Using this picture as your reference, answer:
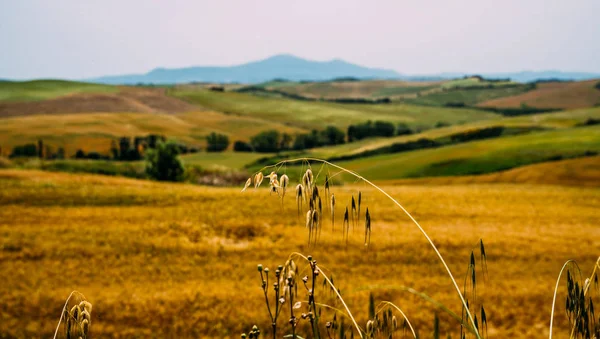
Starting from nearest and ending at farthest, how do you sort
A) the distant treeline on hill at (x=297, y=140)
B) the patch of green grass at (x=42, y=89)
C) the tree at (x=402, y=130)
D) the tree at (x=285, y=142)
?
the distant treeline on hill at (x=297, y=140), the tree at (x=285, y=142), the tree at (x=402, y=130), the patch of green grass at (x=42, y=89)

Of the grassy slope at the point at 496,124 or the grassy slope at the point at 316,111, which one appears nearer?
the grassy slope at the point at 496,124

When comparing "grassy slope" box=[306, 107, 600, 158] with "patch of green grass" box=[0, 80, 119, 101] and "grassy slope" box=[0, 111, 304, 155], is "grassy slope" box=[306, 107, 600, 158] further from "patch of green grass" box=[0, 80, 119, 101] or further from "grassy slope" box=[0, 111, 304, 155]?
"patch of green grass" box=[0, 80, 119, 101]

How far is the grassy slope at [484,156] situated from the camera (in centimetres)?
7212

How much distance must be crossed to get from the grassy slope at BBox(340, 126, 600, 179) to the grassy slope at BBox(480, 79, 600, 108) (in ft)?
227

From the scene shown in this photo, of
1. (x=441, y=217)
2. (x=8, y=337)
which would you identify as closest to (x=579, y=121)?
(x=441, y=217)

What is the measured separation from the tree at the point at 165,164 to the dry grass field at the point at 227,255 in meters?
28.8

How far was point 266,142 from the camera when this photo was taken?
115 metres

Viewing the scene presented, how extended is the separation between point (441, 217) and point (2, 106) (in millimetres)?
136701

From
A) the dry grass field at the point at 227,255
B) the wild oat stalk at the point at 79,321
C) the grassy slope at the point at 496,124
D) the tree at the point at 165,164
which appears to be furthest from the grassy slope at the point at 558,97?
the wild oat stalk at the point at 79,321

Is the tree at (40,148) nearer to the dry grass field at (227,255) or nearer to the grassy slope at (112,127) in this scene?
the grassy slope at (112,127)

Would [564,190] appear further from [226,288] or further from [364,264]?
[226,288]

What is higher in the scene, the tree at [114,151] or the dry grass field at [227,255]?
the tree at [114,151]

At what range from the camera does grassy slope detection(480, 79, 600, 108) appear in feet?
501

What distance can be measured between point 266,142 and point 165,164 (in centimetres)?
4986
